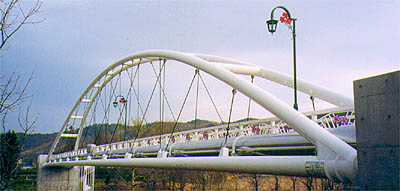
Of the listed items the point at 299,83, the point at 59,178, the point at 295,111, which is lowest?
the point at 59,178

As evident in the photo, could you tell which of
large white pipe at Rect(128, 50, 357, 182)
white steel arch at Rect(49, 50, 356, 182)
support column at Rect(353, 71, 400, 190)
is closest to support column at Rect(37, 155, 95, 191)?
white steel arch at Rect(49, 50, 356, 182)

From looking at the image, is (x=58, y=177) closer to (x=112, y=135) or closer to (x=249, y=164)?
(x=112, y=135)

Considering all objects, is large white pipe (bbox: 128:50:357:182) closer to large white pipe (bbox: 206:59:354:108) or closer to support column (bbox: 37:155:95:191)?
large white pipe (bbox: 206:59:354:108)

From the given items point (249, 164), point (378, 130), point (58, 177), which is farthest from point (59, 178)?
point (378, 130)

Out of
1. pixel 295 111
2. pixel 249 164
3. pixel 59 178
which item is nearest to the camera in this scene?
pixel 295 111

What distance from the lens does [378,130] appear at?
6.30 m

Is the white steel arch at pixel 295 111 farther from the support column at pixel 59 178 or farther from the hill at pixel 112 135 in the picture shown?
the support column at pixel 59 178

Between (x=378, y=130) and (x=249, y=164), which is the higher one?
(x=378, y=130)

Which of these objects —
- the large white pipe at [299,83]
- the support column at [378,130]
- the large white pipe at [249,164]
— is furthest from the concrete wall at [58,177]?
the support column at [378,130]

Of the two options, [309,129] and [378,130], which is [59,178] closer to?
[309,129]

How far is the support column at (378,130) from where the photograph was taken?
609 centimetres

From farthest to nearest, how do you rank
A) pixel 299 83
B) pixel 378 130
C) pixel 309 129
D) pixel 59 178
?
pixel 59 178
pixel 299 83
pixel 309 129
pixel 378 130

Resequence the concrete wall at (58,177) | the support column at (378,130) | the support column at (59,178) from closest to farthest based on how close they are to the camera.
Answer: the support column at (378,130), the support column at (59,178), the concrete wall at (58,177)

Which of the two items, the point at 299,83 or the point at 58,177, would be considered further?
the point at 58,177
